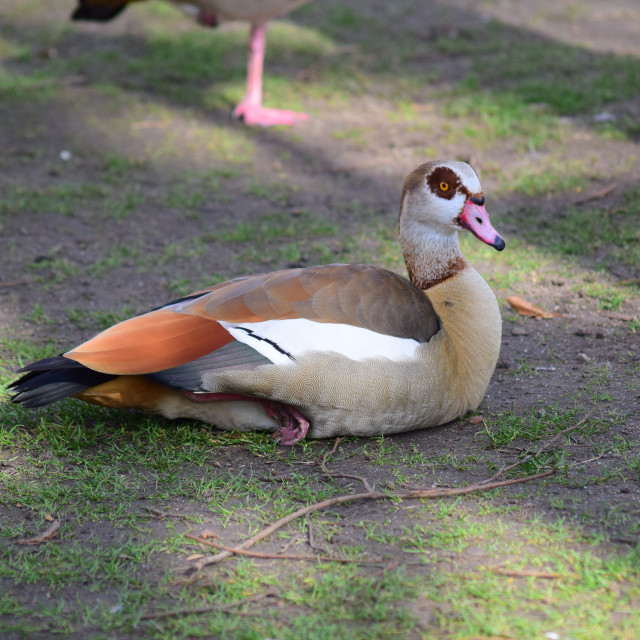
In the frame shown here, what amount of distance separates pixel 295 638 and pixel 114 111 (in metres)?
6.00

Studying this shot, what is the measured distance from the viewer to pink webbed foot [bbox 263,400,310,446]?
3.29 meters

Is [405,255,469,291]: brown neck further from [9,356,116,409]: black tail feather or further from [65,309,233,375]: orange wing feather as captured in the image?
[9,356,116,409]: black tail feather

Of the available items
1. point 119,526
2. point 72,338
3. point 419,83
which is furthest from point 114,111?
point 119,526

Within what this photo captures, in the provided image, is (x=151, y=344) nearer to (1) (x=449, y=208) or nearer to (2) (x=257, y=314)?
(2) (x=257, y=314)

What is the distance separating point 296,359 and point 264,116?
184 inches

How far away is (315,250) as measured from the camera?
5223mm

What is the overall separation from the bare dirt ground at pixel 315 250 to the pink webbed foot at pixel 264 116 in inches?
→ 6.4

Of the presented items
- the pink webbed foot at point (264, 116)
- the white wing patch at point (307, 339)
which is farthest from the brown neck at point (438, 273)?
the pink webbed foot at point (264, 116)

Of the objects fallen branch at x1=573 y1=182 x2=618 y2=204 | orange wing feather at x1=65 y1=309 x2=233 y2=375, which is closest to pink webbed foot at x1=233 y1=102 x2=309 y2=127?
fallen branch at x1=573 y1=182 x2=618 y2=204

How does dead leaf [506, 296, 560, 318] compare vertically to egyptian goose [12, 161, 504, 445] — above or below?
below

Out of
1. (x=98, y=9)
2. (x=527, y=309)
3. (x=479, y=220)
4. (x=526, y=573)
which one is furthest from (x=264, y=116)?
(x=526, y=573)

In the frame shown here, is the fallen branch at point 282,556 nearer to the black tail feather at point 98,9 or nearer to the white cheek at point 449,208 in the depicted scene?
the white cheek at point 449,208

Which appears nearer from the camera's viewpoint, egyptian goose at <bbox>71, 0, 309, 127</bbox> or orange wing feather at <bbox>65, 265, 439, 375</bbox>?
orange wing feather at <bbox>65, 265, 439, 375</bbox>

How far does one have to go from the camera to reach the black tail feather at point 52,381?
9.98 feet
